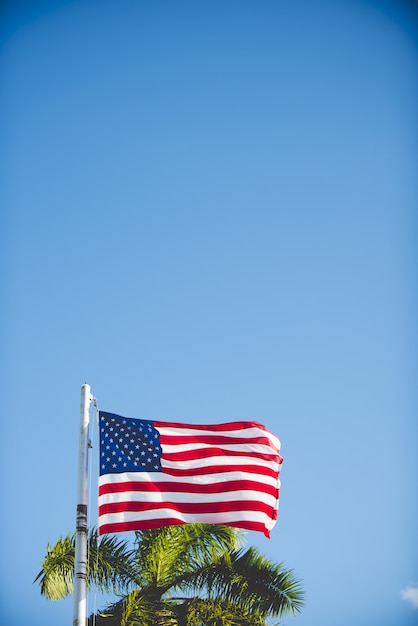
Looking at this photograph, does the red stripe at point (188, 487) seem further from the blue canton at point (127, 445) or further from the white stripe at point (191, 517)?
the white stripe at point (191, 517)

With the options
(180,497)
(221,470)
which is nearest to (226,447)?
(221,470)

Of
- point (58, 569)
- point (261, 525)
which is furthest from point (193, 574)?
point (261, 525)

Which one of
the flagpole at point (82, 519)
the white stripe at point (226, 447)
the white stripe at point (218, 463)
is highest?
the white stripe at point (226, 447)

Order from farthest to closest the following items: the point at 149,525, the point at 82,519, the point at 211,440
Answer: the point at 211,440, the point at 149,525, the point at 82,519

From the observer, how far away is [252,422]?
15070 mm

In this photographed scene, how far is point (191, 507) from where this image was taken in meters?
14.1

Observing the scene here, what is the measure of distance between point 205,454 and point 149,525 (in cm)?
139

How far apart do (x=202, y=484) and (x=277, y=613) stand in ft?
17.9

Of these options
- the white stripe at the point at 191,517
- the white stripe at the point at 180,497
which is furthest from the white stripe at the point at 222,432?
the white stripe at the point at 191,517

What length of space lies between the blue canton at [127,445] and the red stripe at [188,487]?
0.22m

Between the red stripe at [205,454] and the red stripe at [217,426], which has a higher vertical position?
the red stripe at [217,426]

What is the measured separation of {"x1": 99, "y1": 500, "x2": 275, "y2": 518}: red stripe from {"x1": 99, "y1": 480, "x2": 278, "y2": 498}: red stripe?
19cm

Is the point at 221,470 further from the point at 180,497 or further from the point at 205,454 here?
the point at 180,497

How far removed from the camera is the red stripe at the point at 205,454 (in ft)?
47.0
